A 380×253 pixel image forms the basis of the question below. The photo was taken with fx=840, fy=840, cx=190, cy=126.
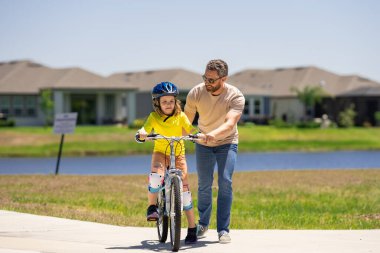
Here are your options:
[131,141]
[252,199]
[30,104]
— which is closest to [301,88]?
[30,104]

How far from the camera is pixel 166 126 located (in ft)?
30.6

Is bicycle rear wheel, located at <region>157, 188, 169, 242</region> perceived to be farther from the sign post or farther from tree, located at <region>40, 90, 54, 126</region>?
tree, located at <region>40, 90, 54, 126</region>

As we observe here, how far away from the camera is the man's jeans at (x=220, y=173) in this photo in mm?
9445

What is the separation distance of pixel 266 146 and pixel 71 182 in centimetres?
3451

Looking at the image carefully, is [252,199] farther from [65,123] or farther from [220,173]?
[65,123]

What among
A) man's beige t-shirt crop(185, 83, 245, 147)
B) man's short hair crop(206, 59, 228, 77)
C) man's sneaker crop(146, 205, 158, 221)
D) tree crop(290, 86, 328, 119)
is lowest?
tree crop(290, 86, 328, 119)

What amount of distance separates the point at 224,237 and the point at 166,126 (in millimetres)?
1386

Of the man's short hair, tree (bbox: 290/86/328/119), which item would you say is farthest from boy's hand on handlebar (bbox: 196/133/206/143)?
tree (bbox: 290/86/328/119)

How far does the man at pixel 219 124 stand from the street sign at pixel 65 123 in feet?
49.8

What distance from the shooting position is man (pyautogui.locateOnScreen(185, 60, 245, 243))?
930 cm

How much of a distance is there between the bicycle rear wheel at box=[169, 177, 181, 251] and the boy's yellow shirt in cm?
54

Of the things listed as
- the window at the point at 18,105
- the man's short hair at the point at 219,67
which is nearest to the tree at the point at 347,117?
the window at the point at 18,105

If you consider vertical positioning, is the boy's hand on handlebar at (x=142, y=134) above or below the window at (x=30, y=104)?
above

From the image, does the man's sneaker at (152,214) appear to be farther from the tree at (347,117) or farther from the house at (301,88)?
the house at (301,88)
